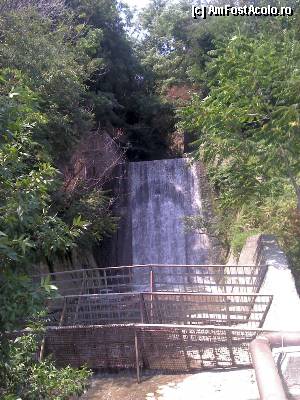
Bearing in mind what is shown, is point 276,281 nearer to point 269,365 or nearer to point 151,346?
point 151,346

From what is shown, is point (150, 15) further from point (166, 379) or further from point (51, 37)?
point (166, 379)

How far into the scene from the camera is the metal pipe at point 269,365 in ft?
7.48

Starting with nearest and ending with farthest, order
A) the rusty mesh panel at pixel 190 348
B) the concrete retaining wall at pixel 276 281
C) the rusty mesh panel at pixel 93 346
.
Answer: the concrete retaining wall at pixel 276 281 < the rusty mesh panel at pixel 190 348 < the rusty mesh panel at pixel 93 346

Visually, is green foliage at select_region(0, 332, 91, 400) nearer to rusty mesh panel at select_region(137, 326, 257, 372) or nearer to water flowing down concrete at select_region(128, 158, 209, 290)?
rusty mesh panel at select_region(137, 326, 257, 372)

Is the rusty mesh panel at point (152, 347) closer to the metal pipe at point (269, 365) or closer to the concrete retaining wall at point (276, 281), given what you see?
the concrete retaining wall at point (276, 281)

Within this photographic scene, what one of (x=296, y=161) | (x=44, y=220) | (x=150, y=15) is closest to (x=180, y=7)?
(x=150, y=15)

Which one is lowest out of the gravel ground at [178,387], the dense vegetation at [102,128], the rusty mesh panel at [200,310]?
the gravel ground at [178,387]

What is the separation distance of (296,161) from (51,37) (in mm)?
8874

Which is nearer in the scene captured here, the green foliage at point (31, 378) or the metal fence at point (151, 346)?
the green foliage at point (31, 378)

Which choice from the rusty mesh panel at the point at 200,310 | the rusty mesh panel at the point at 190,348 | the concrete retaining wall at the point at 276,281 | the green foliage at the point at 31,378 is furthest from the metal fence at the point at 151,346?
the green foliage at the point at 31,378

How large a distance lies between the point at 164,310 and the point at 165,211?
9.70 m

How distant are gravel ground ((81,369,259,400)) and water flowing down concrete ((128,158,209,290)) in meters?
9.01

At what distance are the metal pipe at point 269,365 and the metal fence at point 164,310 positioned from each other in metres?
3.59

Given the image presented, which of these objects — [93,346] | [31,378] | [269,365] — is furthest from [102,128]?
[269,365]
